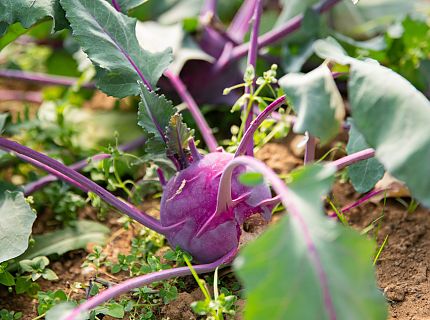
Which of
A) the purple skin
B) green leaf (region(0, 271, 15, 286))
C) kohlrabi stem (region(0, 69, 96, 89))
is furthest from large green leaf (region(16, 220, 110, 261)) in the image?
kohlrabi stem (region(0, 69, 96, 89))

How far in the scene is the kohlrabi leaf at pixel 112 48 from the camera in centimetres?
115

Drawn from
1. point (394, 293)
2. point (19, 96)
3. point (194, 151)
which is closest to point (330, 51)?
point (194, 151)

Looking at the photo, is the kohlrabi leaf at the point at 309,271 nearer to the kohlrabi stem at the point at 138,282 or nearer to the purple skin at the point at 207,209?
the kohlrabi stem at the point at 138,282

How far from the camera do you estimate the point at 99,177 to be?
1.33m

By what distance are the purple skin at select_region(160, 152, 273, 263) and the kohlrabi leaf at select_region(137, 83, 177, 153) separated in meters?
0.07

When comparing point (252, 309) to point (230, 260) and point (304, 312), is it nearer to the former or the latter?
point (304, 312)

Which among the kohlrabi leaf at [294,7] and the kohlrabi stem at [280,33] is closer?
the kohlrabi stem at [280,33]

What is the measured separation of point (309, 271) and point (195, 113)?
736 millimetres

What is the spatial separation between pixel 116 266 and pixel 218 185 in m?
0.24

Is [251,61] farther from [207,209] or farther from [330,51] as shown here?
[207,209]

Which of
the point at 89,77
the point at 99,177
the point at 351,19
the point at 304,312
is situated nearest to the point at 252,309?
the point at 304,312

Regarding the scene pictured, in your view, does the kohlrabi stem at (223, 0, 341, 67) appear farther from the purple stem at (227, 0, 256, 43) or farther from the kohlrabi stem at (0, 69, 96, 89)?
the kohlrabi stem at (0, 69, 96, 89)

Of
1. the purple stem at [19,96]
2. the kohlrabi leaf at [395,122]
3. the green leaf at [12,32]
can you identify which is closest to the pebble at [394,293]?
the kohlrabi leaf at [395,122]

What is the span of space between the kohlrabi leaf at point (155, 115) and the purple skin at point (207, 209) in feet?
0.24
